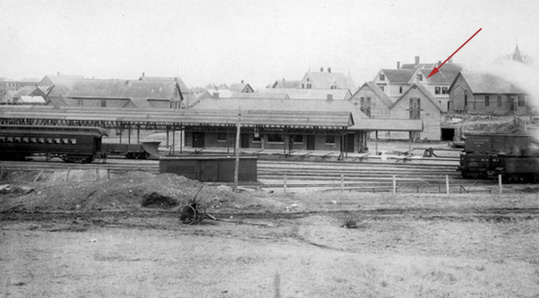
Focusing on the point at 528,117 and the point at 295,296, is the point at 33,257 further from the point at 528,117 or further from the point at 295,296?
the point at 528,117

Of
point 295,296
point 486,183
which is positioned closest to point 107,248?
point 295,296

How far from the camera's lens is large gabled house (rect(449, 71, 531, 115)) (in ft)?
229

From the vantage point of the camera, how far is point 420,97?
2756 inches

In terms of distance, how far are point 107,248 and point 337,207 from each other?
412 inches

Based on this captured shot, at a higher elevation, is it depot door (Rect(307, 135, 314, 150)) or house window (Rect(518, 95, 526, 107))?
house window (Rect(518, 95, 526, 107))

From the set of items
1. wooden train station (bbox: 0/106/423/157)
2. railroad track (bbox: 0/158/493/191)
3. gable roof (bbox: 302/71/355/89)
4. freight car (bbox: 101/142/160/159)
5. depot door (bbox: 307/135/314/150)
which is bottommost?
railroad track (bbox: 0/158/493/191)

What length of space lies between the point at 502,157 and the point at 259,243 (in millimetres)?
20843

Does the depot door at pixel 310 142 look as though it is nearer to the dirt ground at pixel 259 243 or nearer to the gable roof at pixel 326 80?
the dirt ground at pixel 259 243

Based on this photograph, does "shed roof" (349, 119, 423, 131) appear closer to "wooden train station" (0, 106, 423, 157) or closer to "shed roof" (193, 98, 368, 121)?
"wooden train station" (0, 106, 423, 157)

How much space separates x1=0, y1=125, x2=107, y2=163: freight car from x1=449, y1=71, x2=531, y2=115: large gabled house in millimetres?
51928

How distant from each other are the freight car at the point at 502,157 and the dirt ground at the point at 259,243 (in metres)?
5.27

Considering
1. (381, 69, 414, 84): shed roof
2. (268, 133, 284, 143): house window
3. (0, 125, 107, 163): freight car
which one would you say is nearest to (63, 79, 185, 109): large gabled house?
(268, 133, 284, 143): house window

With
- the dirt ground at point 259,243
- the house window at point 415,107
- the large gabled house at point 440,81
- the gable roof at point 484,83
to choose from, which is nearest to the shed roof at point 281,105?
the house window at point 415,107

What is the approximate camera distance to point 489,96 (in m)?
71.4
